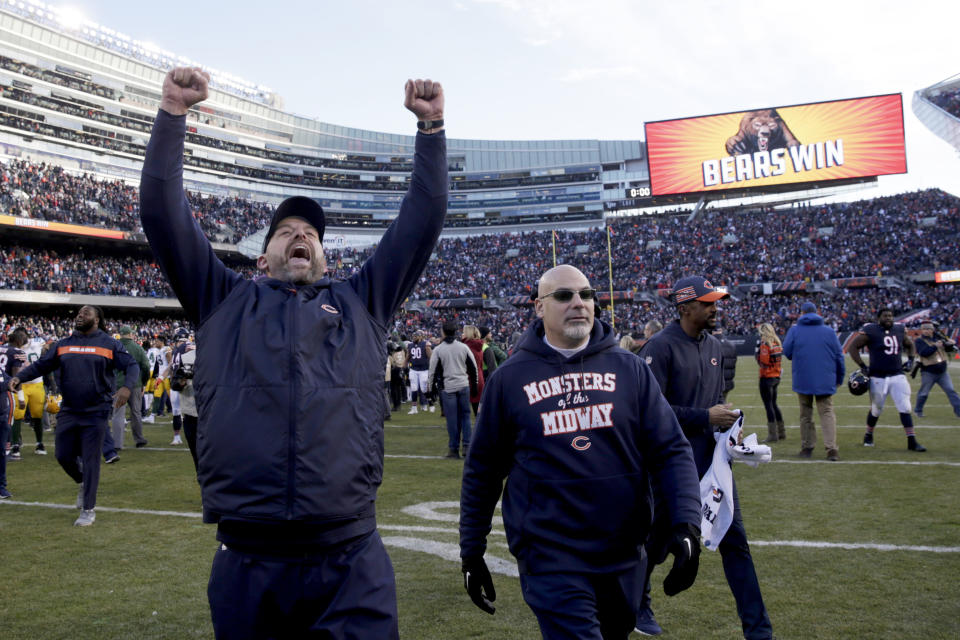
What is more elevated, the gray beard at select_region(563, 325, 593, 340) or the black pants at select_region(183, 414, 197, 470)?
the gray beard at select_region(563, 325, 593, 340)

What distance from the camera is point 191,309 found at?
96.6 inches

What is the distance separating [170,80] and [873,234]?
55.9m

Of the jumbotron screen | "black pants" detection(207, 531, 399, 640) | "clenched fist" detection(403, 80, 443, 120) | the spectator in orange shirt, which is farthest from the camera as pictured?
the jumbotron screen

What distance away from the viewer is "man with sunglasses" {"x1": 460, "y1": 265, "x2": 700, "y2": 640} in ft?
9.23

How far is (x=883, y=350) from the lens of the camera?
10.8 metres

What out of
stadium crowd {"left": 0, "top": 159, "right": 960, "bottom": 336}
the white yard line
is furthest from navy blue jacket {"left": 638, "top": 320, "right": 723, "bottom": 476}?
stadium crowd {"left": 0, "top": 159, "right": 960, "bottom": 336}

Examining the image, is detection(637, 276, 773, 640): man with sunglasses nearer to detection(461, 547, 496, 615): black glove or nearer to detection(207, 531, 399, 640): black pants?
detection(461, 547, 496, 615): black glove

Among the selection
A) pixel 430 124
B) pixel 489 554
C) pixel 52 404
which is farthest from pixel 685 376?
pixel 52 404

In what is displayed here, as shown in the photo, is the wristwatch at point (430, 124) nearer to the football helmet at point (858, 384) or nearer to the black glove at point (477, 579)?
the black glove at point (477, 579)

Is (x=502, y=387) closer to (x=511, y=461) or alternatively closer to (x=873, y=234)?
(x=511, y=461)

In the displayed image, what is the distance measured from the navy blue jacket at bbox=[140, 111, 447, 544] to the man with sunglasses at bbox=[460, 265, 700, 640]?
29.8 inches

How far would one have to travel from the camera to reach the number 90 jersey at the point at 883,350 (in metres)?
10.7

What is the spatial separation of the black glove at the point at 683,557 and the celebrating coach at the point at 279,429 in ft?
3.52

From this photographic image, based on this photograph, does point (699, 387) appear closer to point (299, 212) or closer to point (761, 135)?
point (299, 212)
